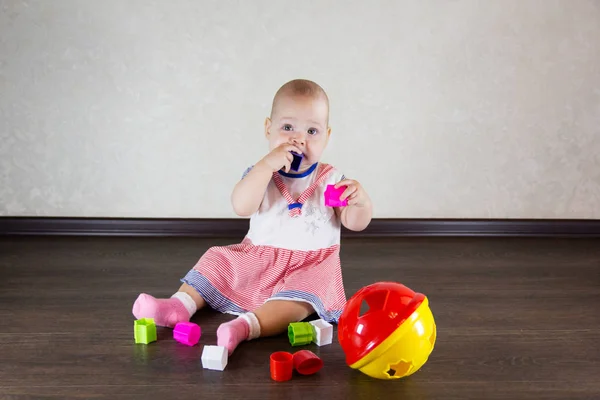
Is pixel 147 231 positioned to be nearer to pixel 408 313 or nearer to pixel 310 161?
pixel 310 161

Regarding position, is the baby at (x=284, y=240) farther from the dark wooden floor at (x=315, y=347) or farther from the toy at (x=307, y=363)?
the toy at (x=307, y=363)

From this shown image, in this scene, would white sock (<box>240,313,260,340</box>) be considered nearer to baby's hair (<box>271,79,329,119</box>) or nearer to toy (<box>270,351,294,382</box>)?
toy (<box>270,351,294,382</box>)

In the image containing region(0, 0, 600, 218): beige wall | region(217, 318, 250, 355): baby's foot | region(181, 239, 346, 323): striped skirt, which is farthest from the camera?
region(0, 0, 600, 218): beige wall

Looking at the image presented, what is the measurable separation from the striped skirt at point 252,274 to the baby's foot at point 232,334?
158 millimetres

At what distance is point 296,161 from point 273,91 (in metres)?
0.77

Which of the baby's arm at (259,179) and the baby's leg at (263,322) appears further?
the baby's arm at (259,179)

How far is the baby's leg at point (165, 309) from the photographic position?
1252 millimetres

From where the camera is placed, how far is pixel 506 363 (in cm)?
112

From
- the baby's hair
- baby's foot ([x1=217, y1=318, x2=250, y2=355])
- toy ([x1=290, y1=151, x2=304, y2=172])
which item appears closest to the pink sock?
baby's foot ([x1=217, y1=318, x2=250, y2=355])

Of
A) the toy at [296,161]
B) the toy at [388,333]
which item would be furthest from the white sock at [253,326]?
the toy at [296,161]

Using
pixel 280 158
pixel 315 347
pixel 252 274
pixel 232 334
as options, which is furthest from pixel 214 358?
pixel 280 158

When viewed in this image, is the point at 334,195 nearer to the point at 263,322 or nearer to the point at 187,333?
the point at 263,322

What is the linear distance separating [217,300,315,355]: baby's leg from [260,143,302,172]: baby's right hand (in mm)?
270

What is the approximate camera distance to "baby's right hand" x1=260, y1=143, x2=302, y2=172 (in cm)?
127
